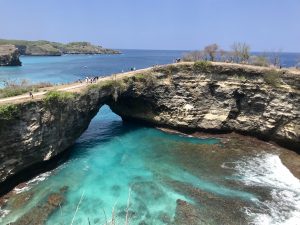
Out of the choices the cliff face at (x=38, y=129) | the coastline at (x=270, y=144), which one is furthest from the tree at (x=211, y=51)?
the cliff face at (x=38, y=129)

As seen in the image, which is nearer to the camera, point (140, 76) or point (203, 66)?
point (203, 66)

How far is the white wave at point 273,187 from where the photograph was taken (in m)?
29.8

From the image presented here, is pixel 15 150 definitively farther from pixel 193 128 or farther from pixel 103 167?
pixel 193 128

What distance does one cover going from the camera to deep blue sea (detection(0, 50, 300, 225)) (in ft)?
98.6

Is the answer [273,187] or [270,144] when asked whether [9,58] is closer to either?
[270,144]

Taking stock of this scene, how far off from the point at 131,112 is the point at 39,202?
93.2ft

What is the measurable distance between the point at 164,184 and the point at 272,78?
2439cm

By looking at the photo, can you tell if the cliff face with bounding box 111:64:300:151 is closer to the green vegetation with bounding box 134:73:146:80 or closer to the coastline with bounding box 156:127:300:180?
the green vegetation with bounding box 134:73:146:80

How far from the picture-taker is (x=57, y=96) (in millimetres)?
40438

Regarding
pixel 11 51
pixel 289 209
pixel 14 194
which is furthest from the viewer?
pixel 11 51

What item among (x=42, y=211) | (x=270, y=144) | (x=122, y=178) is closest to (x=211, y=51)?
(x=270, y=144)

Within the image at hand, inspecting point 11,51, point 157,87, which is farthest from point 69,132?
point 11,51

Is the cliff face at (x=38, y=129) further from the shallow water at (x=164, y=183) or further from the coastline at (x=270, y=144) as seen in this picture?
the coastline at (x=270, y=144)

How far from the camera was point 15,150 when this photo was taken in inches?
1362
